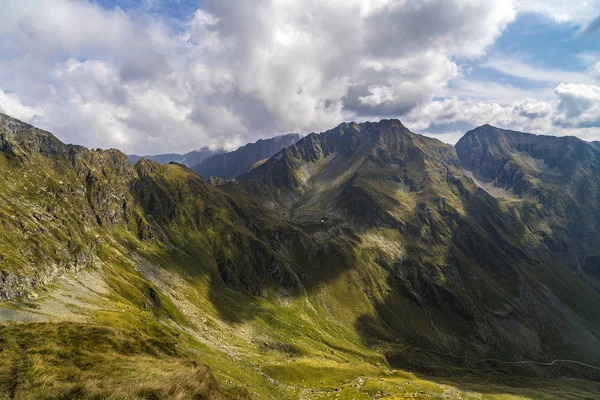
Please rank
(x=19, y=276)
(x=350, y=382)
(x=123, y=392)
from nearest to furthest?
(x=123, y=392) → (x=19, y=276) → (x=350, y=382)

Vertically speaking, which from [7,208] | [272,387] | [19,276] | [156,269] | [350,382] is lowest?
[350,382]

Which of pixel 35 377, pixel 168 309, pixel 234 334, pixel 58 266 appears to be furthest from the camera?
pixel 234 334

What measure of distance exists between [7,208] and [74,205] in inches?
2188

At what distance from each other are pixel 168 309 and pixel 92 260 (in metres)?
45.5

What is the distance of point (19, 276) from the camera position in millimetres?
98812

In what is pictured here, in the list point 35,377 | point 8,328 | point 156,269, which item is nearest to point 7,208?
point 156,269

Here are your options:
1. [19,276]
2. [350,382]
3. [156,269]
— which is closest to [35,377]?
[19,276]

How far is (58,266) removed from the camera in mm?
131000

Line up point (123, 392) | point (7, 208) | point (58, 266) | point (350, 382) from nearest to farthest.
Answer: point (123, 392) → point (350, 382) → point (58, 266) → point (7, 208)

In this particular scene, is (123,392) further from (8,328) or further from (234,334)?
(234,334)

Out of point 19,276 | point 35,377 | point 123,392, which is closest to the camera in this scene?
point 123,392

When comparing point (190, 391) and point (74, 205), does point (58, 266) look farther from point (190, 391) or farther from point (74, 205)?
point (190, 391)

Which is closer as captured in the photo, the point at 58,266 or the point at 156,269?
the point at 58,266

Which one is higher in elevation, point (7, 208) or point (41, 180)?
point (41, 180)
